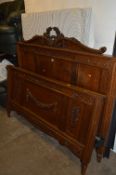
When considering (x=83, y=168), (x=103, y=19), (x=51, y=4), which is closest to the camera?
(x=83, y=168)

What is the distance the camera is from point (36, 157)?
156 centimetres

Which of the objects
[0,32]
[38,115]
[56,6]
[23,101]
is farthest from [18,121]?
[0,32]

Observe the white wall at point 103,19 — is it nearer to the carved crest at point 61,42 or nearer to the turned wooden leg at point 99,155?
the carved crest at point 61,42

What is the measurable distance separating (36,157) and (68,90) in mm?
646

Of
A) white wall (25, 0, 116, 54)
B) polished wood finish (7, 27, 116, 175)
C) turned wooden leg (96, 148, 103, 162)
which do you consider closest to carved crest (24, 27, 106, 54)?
polished wood finish (7, 27, 116, 175)

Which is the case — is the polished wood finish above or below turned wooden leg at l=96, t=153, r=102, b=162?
above

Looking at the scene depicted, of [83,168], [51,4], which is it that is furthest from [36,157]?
[51,4]

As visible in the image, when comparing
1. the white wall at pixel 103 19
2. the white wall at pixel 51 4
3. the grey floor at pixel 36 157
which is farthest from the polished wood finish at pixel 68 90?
the white wall at pixel 51 4

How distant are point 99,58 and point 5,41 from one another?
2.03 meters

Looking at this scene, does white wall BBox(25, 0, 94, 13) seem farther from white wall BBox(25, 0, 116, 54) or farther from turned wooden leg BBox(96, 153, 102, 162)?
turned wooden leg BBox(96, 153, 102, 162)

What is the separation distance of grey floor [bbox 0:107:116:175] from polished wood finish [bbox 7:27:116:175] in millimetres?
118

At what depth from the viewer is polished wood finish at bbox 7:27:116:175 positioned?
1.31 meters

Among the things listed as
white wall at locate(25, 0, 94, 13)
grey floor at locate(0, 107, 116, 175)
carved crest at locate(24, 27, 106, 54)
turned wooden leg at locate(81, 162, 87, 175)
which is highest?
white wall at locate(25, 0, 94, 13)

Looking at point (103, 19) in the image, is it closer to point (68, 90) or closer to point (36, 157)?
point (68, 90)
